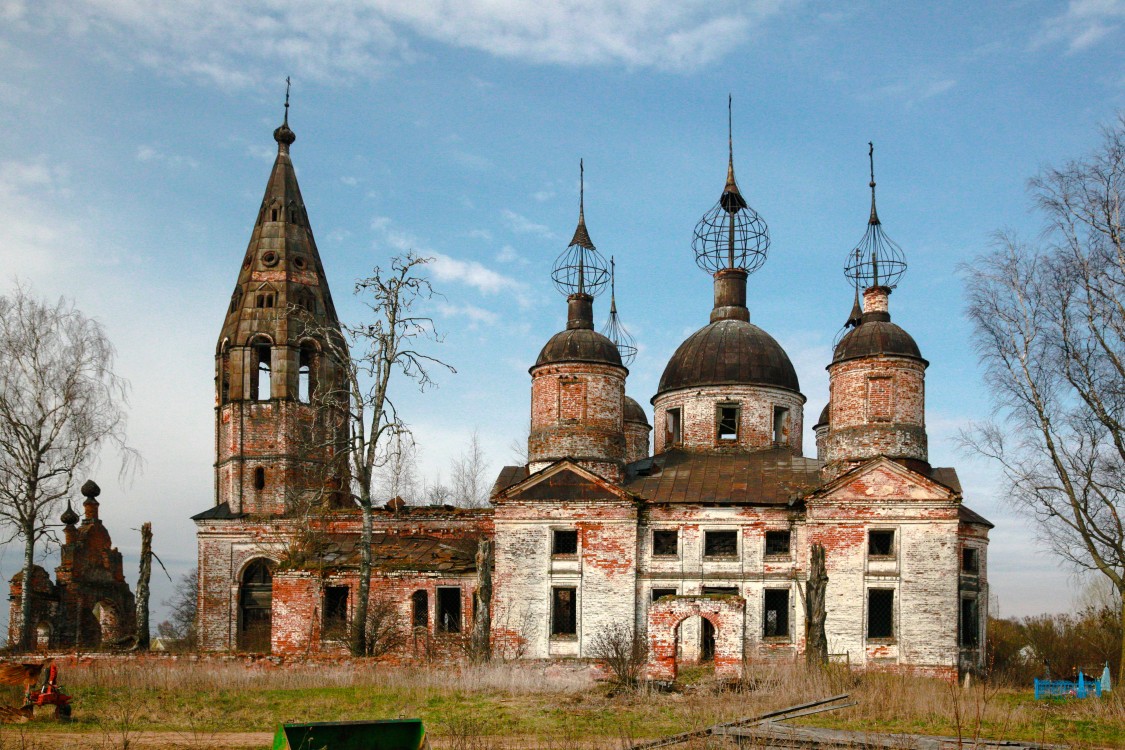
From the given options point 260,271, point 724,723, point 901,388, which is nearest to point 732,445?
point 901,388

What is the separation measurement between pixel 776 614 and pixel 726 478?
11.0 ft

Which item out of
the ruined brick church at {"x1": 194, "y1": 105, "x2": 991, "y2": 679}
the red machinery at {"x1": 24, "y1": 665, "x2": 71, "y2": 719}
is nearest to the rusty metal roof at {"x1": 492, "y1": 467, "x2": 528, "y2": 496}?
the ruined brick church at {"x1": 194, "y1": 105, "x2": 991, "y2": 679}

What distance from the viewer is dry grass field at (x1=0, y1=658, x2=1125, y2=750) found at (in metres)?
14.1

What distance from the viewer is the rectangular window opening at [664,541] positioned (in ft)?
87.7

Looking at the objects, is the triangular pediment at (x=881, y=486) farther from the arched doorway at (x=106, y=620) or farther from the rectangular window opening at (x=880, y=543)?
the arched doorway at (x=106, y=620)

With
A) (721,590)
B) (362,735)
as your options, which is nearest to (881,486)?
(721,590)

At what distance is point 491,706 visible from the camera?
16.9m

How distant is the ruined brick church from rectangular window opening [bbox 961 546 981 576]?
7 centimetres

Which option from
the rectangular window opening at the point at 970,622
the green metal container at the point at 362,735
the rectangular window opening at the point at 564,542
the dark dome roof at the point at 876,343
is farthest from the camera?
the dark dome roof at the point at 876,343

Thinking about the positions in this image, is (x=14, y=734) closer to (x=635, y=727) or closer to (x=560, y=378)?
(x=635, y=727)

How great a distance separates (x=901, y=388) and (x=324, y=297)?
17000mm

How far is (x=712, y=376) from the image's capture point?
30.5m

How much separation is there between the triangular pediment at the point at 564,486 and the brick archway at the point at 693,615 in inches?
136

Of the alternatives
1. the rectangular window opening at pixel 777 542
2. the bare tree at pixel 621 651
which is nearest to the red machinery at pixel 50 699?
the bare tree at pixel 621 651
